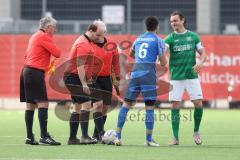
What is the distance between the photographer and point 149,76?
52.1ft

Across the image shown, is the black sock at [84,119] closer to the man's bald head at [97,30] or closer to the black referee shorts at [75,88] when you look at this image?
the black referee shorts at [75,88]

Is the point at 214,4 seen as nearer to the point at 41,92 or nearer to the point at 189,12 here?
the point at 189,12

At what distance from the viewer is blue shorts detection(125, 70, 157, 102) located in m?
15.8

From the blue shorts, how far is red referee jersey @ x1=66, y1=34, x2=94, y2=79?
0.92 m

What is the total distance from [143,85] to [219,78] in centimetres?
1869

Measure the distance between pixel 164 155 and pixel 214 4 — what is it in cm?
3499

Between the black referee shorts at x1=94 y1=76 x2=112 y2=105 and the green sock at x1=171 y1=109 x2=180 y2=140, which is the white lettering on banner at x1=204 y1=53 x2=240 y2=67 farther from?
the green sock at x1=171 y1=109 x2=180 y2=140

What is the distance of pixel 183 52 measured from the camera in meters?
16.5

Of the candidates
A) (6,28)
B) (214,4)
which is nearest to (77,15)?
(214,4)

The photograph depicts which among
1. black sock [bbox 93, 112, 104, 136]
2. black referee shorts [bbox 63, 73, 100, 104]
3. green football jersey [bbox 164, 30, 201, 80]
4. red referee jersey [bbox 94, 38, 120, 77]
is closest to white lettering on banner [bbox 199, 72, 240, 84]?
red referee jersey [bbox 94, 38, 120, 77]

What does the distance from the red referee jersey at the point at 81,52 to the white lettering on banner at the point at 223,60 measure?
18190mm

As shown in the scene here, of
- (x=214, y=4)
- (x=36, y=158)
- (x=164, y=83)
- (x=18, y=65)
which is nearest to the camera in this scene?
(x=36, y=158)

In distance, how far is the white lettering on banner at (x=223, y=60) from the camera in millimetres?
34406

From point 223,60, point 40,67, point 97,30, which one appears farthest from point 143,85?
point 223,60
